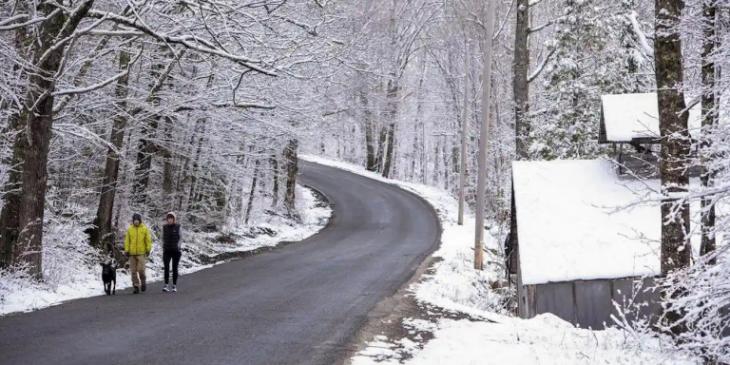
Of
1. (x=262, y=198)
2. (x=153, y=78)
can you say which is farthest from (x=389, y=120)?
(x=153, y=78)

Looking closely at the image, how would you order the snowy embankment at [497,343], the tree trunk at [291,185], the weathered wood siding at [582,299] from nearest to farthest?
the snowy embankment at [497,343], the weathered wood siding at [582,299], the tree trunk at [291,185]

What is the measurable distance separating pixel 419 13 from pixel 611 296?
126 feet

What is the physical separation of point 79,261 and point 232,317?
20.9 feet

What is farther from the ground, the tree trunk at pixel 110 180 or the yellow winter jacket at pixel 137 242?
the tree trunk at pixel 110 180

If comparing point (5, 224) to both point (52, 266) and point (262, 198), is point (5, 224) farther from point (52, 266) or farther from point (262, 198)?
point (262, 198)

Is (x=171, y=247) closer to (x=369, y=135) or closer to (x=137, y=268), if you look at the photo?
(x=137, y=268)

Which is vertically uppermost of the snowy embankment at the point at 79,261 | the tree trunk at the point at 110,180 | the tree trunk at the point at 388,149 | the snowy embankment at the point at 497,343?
the tree trunk at the point at 388,149

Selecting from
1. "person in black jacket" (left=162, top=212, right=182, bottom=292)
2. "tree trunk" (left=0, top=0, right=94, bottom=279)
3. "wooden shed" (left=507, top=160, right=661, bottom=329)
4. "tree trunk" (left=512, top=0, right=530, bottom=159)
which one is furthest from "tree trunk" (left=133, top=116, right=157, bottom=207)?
"tree trunk" (left=512, top=0, right=530, bottom=159)

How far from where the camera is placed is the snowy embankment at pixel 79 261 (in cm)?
1217

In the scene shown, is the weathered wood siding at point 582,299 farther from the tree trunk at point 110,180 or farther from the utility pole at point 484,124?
the tree trunk at point 110,180

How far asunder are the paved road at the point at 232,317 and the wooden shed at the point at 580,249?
135 inches

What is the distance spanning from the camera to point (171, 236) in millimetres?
14805

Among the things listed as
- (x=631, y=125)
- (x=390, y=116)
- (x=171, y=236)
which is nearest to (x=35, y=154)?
(x=171, y=236)

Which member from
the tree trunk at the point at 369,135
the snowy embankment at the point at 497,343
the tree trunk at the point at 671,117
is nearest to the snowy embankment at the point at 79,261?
the snowy embankment at the point at 497,343
